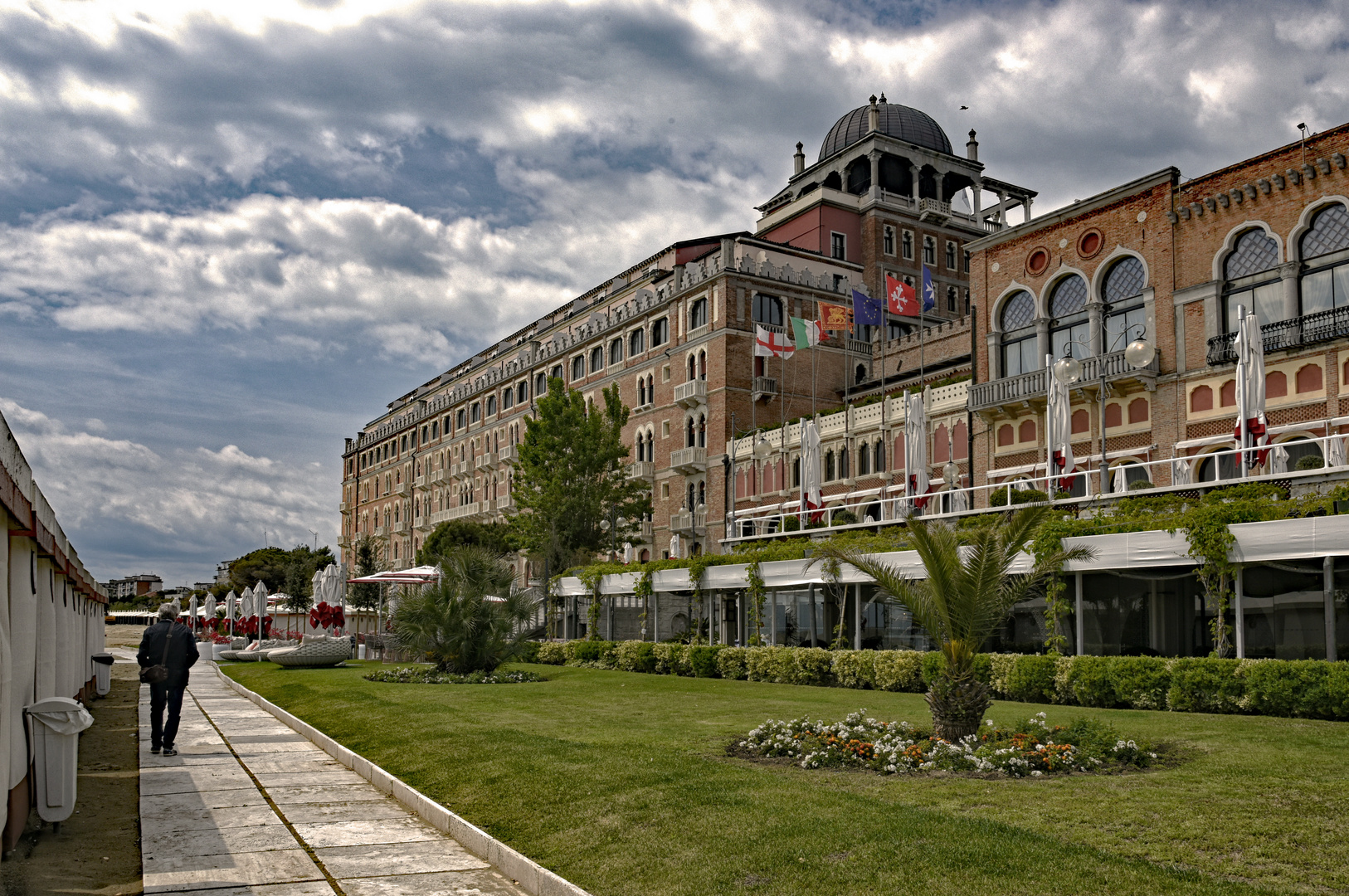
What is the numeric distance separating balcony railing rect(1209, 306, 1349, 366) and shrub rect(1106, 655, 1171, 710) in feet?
50.5

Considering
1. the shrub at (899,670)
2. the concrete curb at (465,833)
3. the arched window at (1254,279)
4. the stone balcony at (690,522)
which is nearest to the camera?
the concrete curb at (465,833)

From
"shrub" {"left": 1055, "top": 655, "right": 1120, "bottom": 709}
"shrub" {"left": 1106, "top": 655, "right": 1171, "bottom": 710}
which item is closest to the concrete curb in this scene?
"shrub" {"left": 1055, "top": 655, "right": 1120, "bottom": 709}

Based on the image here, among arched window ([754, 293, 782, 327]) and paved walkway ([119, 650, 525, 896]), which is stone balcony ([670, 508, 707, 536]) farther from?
paved walkway ([119, 650, 525, 896])

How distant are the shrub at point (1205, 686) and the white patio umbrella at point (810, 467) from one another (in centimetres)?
1954

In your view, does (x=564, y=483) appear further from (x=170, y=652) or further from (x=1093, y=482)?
(x=170, y=652)

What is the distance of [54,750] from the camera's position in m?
8.90

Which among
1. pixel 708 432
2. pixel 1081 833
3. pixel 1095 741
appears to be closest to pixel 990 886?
pixel 1081 833

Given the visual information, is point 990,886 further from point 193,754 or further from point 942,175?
point 942,175

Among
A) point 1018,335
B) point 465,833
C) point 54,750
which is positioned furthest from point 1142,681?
point 1018,335

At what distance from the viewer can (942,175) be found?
65.2 meters

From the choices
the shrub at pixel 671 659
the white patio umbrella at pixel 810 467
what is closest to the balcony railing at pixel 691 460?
the white patio umbrella at pixel 810 467

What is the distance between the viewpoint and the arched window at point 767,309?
55688 millimetres

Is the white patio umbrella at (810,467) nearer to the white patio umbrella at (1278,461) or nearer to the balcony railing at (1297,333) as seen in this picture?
the balcony railing at (1297,333)

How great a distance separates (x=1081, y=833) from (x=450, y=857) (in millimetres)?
4763
